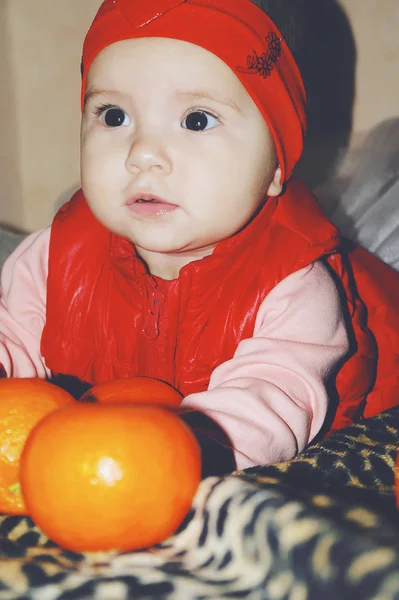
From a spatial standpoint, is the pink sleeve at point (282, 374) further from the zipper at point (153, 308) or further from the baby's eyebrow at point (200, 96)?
the baby's eyebrow at point (200, 96)

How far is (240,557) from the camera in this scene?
0.51 meters

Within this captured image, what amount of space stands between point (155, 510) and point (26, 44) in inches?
59.2

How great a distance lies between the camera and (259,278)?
3.12 ft

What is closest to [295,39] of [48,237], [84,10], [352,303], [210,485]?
[352,303]

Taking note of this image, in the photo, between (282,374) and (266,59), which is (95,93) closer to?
(266,59)

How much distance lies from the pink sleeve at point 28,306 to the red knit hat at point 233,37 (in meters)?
0.35

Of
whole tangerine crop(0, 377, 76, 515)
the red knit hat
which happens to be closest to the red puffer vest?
the red knit hat

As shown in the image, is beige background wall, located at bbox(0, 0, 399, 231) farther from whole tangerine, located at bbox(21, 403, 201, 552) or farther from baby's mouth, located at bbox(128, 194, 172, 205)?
whole tangerine, located at bbox(21, 403, 201, 552)

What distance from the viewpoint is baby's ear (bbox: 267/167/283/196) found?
949mm

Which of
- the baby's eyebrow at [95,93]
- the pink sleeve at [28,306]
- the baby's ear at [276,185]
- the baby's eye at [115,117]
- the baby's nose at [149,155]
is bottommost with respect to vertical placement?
the pink sleeve at [28,306]

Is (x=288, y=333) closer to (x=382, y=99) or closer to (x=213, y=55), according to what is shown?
(x=213, y=55)

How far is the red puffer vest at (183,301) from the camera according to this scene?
0.96m

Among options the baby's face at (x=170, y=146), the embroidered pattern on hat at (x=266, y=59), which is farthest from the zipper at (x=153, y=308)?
the embroidered pattern on hat at (x=266, y=59)

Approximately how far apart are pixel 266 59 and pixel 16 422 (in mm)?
561
